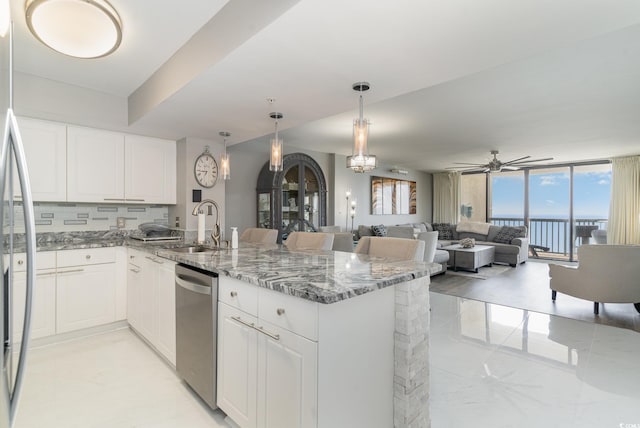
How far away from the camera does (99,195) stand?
10.8 ft

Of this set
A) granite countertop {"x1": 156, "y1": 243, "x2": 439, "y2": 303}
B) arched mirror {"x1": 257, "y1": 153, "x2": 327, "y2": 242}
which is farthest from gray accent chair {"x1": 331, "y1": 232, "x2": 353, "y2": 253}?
granite countertop {"x1": 156, "y1": 243, "x2": 439, "y2": 303}

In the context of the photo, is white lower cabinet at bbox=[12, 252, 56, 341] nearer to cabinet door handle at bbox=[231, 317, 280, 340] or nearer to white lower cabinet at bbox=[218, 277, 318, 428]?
white lower cabinet at bbox=[218, 277, 318, 428]

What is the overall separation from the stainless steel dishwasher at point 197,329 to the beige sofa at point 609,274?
4.11 metres

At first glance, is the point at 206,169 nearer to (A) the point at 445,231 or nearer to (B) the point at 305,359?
(B) the point at 305,359

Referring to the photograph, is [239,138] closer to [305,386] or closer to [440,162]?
[305,386]

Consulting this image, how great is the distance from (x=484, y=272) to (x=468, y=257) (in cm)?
49

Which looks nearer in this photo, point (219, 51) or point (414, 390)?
point (414, 390)

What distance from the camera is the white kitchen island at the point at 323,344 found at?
1.25 meters

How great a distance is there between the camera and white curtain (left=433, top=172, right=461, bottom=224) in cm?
941

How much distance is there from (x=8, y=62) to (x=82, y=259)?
2638 millimetres

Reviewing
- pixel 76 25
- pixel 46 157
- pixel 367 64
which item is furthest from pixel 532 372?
pixel 46 157

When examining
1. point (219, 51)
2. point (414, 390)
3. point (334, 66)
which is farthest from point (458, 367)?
point (219, 51)

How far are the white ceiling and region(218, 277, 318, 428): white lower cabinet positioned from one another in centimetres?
136

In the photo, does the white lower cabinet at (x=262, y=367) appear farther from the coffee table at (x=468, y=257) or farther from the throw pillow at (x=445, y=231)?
the throw pillow at (x=445, y=231)
